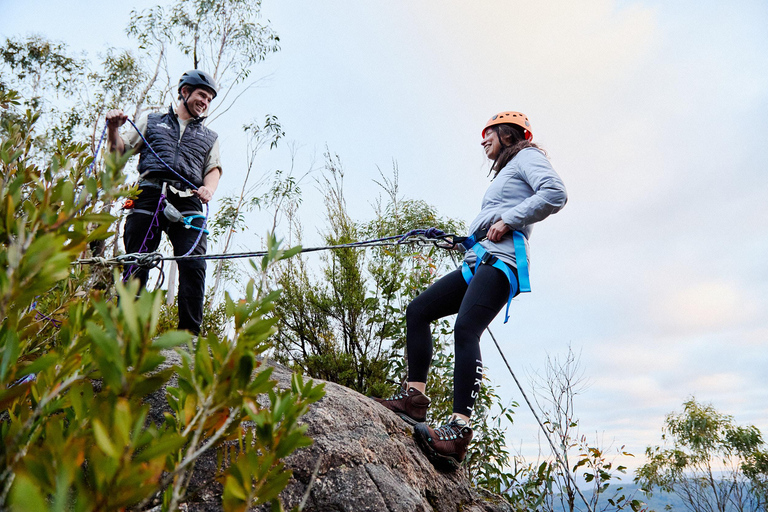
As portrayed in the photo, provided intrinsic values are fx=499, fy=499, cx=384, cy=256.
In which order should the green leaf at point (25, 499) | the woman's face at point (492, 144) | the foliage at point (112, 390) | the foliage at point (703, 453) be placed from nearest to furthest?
the green leaf at point (25, 499) < the foliage at point (112, 390) < the woman's face at point (492, 144) < the foliage at point (703, 453)

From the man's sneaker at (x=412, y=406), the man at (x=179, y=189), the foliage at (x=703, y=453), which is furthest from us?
the foliage at (x=703, y=453)

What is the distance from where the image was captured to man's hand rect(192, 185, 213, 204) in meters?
3.25

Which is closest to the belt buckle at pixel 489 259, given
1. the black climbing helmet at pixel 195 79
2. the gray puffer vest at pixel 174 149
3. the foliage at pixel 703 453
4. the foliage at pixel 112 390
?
the foliage at pixel 112 390

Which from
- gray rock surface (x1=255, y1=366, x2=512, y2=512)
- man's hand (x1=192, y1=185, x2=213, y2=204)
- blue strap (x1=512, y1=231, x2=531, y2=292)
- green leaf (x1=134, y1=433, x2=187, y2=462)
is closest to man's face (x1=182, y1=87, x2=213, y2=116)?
man's hand (x1=192, y1=185, x2=213, y2=204)

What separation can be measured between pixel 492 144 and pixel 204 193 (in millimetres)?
1875

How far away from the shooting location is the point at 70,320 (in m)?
0.88

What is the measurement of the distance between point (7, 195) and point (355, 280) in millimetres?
5420

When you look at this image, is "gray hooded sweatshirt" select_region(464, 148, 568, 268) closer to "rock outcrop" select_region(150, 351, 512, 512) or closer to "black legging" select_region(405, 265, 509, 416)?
"black legging" select_region(405, 265, 509, 416)

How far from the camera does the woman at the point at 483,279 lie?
2445mm

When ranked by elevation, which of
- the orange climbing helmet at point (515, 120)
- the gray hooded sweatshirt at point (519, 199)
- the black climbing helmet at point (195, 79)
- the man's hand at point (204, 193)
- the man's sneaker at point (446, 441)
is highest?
the black climbing helmet at point (195, 79)

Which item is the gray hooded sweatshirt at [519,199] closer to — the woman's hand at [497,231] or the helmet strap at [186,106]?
the woman's hand at [497,231]

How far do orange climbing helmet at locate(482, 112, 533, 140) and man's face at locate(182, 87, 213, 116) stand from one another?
77.5 inches

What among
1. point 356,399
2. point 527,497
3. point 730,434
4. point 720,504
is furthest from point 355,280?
point 730,434

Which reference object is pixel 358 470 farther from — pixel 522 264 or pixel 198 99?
pixel 198 99
